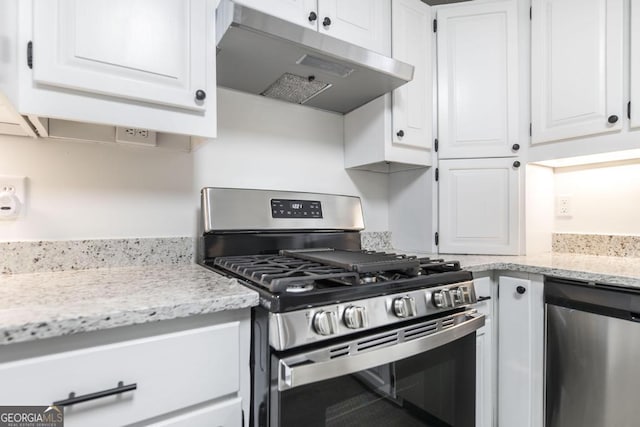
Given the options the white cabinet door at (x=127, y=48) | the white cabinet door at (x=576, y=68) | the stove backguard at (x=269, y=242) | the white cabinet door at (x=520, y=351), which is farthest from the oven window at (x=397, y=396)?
the white cabinet door at (x=576, y=68)

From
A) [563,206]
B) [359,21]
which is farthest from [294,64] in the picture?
[563,206]

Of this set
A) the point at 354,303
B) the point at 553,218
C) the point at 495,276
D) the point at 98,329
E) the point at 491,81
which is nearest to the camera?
the point at 98,329

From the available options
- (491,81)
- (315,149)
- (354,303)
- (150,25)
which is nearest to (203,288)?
(354,303)

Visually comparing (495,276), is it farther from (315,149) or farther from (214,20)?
(214,20)

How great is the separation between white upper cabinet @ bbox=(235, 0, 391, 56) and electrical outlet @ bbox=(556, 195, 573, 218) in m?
1.23

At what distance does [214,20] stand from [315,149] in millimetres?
780

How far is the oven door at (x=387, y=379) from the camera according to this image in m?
0.71

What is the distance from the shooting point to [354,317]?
0.78 metres

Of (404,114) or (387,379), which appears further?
(404,114)

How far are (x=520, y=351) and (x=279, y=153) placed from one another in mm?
1361

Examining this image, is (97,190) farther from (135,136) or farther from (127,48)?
(127,48)

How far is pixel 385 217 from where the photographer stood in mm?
1940

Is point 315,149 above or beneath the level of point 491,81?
beneath

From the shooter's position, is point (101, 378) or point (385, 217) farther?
point (385, 217)
